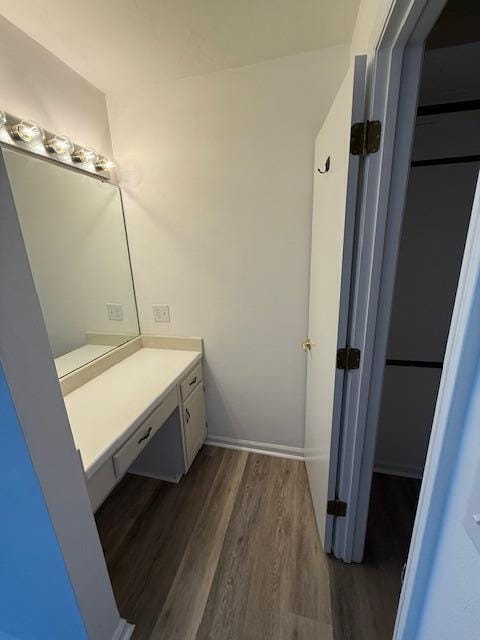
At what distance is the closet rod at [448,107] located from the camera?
123cm

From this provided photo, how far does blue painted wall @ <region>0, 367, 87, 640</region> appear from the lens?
0.68 metres

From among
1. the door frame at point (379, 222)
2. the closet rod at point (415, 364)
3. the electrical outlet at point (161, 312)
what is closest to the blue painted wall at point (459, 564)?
the door frame at point (379, 222)

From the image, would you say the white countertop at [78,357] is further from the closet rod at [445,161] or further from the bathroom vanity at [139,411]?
the closet rod at [445,161]

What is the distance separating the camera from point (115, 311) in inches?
71.2

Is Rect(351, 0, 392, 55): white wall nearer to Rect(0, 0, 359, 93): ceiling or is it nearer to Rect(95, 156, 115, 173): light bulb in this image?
Rect(0, 0, 359, 93): ceiling

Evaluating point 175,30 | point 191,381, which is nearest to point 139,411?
point 191,381

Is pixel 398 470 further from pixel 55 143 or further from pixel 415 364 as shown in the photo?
pixel 55 143

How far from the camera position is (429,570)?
0.52 metres

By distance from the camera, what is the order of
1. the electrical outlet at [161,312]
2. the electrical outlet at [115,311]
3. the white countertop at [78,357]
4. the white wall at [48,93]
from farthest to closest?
the electrical outlet at [161,312] → the electrical outlet at [115,311] → the white countertop at [78,357] → the white wall at [48,93]

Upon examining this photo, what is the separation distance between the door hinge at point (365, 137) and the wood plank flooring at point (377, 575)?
1.77m

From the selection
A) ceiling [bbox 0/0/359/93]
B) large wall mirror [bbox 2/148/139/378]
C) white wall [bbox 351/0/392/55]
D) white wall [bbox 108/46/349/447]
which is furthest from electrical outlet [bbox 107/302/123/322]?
white wall [bbox 351/0/392/55]

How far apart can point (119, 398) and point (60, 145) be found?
1319mm

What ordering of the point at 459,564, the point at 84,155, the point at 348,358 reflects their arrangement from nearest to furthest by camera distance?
1. the point at 459,564
2. the point at 348,358
3. the point at 84,155

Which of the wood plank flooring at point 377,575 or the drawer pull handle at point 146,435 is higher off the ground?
the drawer pull handle at point 146,435
